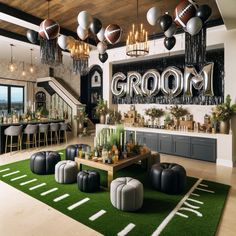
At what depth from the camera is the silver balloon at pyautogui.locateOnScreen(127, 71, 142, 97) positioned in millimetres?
7785

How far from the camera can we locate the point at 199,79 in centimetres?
636

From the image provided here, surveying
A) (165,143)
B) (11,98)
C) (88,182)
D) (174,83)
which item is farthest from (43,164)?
(11,98)

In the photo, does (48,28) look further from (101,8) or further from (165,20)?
(165,20)

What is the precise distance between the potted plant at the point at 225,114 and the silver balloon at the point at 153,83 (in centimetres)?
238

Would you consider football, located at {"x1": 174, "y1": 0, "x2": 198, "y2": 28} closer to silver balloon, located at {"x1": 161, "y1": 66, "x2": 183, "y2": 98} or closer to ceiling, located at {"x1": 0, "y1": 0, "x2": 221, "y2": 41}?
ceiling, located at {"x1": 0, "y1": 0, "x2": 221, "y2": 41}

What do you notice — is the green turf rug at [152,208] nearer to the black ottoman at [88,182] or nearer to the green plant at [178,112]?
the black ottoman at [88,182]

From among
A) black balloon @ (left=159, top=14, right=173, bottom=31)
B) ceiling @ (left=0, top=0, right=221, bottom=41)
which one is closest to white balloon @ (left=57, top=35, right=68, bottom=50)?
ceiling @ (left=0, top=0, right=221, bottom=41)

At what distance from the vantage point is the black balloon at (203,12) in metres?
3.31

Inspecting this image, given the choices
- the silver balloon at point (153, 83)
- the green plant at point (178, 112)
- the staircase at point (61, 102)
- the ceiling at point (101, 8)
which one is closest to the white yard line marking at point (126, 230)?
the ceiling at point (101, 8)

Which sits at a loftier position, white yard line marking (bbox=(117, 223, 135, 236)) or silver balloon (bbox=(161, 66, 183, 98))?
silver balloon (bbox=(161, 66, 183, 98))

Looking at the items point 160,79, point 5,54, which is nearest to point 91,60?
point 160,79

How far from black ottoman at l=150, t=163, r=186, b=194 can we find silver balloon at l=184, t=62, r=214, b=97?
3467 mm

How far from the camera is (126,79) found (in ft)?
27.1

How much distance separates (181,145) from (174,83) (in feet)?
7.09
